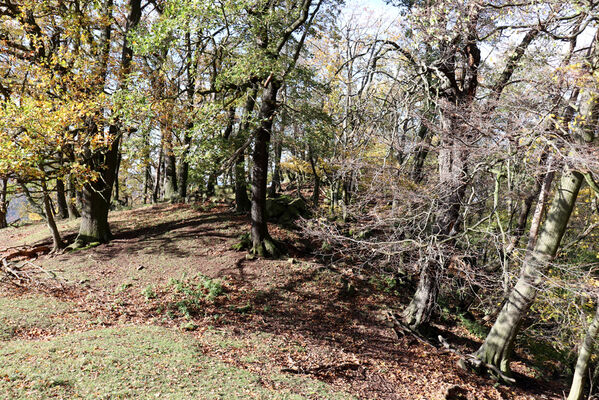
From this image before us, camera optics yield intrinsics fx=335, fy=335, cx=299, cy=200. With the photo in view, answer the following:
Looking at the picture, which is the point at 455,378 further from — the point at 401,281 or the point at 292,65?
the point at 292,65

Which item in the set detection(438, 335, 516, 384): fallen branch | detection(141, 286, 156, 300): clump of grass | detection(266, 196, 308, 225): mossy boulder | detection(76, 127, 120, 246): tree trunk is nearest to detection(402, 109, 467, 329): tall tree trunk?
detection(438, 335, 516, 384): fallen branch

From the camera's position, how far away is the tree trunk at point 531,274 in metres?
7.49

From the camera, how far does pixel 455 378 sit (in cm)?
849

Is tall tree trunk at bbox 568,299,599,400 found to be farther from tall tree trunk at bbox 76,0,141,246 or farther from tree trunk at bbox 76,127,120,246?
tree trunk at bbox 76,127,120,246

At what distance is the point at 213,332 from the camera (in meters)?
8.58

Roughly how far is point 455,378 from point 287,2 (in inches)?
527

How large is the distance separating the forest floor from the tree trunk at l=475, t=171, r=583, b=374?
823 millimetres

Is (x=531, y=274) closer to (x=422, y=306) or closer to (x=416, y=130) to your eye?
(x=422, y=306)

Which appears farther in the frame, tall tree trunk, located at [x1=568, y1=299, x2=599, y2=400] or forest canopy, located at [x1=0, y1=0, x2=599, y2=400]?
tall tree trunk, located at [x1=568, y1=299, x2=599, y2=400]

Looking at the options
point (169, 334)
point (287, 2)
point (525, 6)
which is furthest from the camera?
point (287, 2)

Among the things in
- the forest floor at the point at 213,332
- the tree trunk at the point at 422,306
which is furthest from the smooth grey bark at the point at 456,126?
the forest floor at the point at 213,332

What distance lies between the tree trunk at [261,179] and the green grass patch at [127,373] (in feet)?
16.6

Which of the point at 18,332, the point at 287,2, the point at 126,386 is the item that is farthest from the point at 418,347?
the point at 287,2

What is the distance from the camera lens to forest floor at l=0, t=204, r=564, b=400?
5.92 metres
